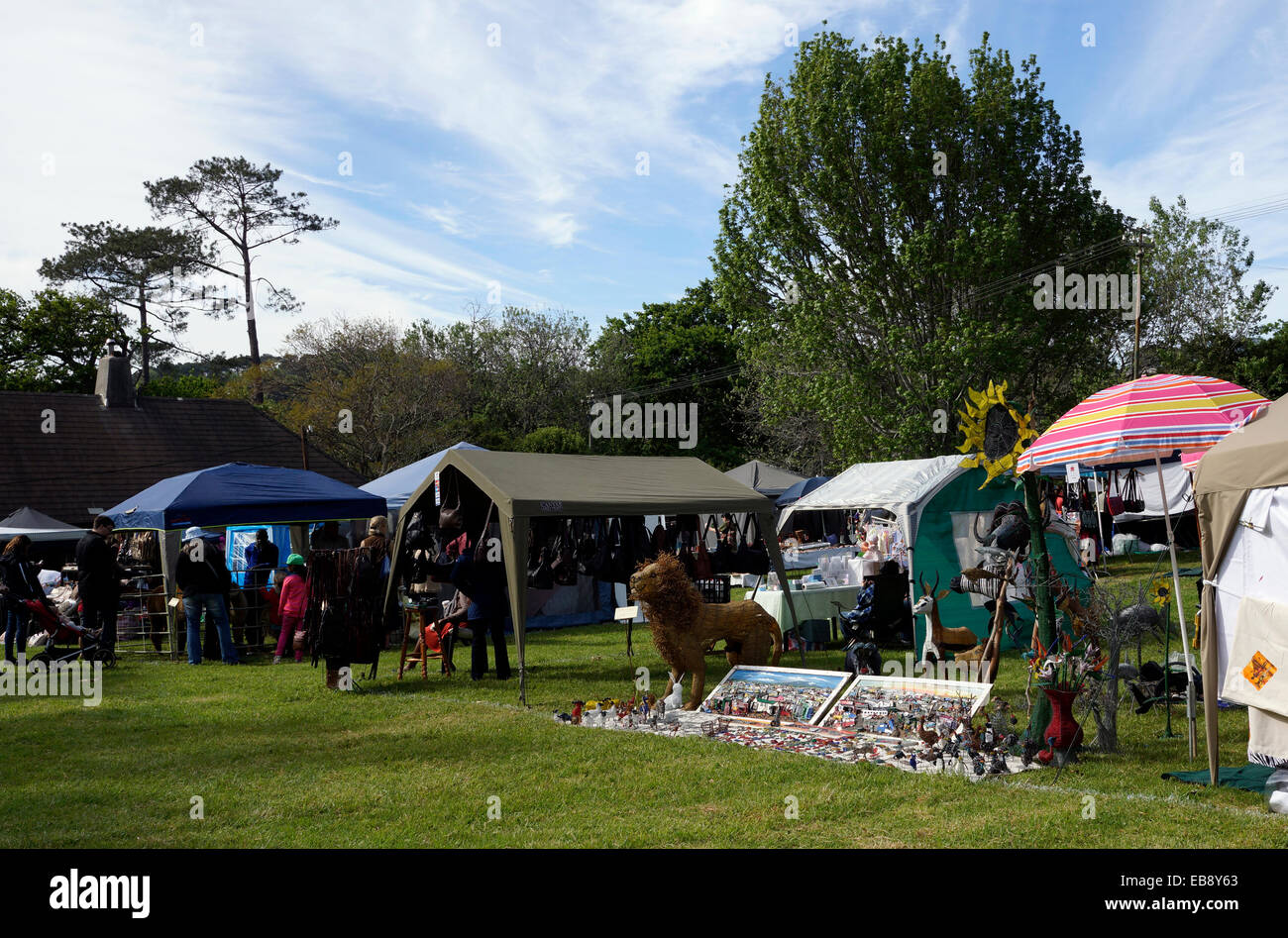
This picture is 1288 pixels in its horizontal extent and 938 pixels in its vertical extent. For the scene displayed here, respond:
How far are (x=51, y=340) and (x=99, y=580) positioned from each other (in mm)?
29651

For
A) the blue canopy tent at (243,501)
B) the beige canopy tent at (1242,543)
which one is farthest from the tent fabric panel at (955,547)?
the blue canopy tent at (243,501)

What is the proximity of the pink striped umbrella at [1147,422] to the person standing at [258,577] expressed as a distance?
36.6 ft

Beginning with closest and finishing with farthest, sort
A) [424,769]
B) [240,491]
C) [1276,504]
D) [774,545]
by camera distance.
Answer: [1276,504]
[424,769]
[774,545]
[240,491]

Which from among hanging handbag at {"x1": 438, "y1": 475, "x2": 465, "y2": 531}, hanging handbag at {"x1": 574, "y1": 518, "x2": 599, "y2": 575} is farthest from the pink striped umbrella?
hanging handbag at {"x1": 438, "y1": 475, "x2": 465, "y2": 531}

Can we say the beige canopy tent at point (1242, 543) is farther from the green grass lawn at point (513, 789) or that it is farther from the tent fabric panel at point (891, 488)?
the tent fabric panel at point (891, 488)

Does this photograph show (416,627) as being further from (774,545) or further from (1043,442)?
(1043,442)

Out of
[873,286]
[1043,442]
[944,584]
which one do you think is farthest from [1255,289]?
[1043,442]

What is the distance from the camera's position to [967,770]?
630 cm

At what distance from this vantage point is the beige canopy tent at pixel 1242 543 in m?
5.30

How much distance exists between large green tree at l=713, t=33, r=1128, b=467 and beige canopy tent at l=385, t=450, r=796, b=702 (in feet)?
41.0

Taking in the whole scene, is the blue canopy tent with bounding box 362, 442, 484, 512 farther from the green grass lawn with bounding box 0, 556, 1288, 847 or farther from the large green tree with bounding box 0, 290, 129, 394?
the large green tree with bounding box 0, 290, 129, 394

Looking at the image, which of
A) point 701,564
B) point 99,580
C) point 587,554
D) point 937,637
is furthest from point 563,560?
point 99,580

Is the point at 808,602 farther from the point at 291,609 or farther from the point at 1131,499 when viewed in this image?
the point at 1131,499
